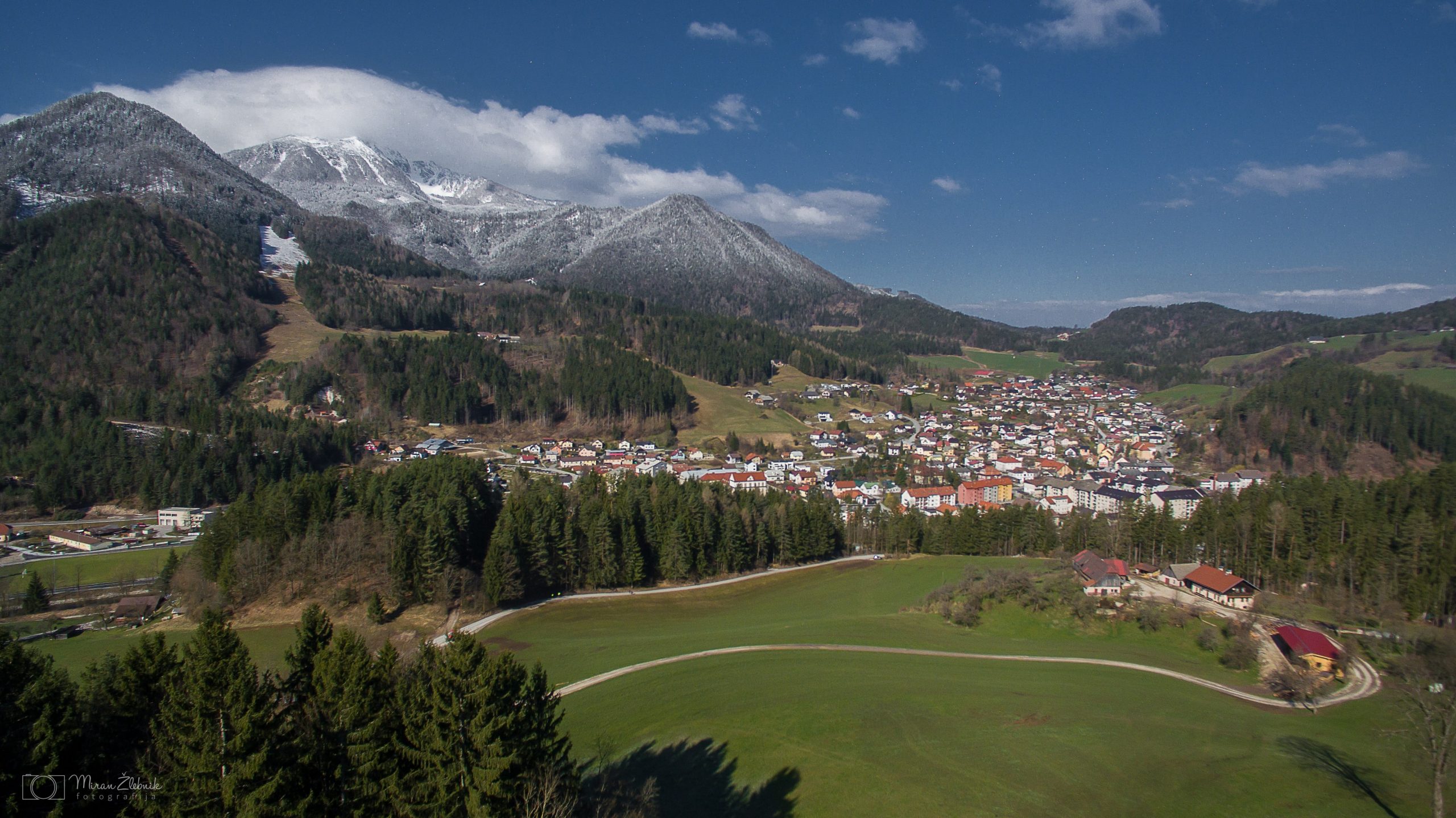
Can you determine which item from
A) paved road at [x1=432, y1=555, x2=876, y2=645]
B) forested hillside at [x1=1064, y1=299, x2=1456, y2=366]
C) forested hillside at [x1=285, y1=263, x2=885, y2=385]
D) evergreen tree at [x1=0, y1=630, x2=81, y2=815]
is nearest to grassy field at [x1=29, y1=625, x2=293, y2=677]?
paved road at [x1=432, y1=555, x2=876, y2=645]

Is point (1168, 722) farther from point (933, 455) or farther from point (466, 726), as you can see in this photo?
point (933, 455)

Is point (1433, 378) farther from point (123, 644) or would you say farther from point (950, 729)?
point (123, 644)

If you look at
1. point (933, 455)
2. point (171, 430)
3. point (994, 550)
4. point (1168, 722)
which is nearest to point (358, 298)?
point (171, 430)

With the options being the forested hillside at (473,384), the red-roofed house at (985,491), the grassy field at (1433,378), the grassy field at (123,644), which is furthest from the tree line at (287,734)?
the grassy field at (1433,378)

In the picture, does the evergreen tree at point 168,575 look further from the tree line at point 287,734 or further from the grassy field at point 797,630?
the tree line at point 287,734

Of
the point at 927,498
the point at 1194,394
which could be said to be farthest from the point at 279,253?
the point at 1194,394
